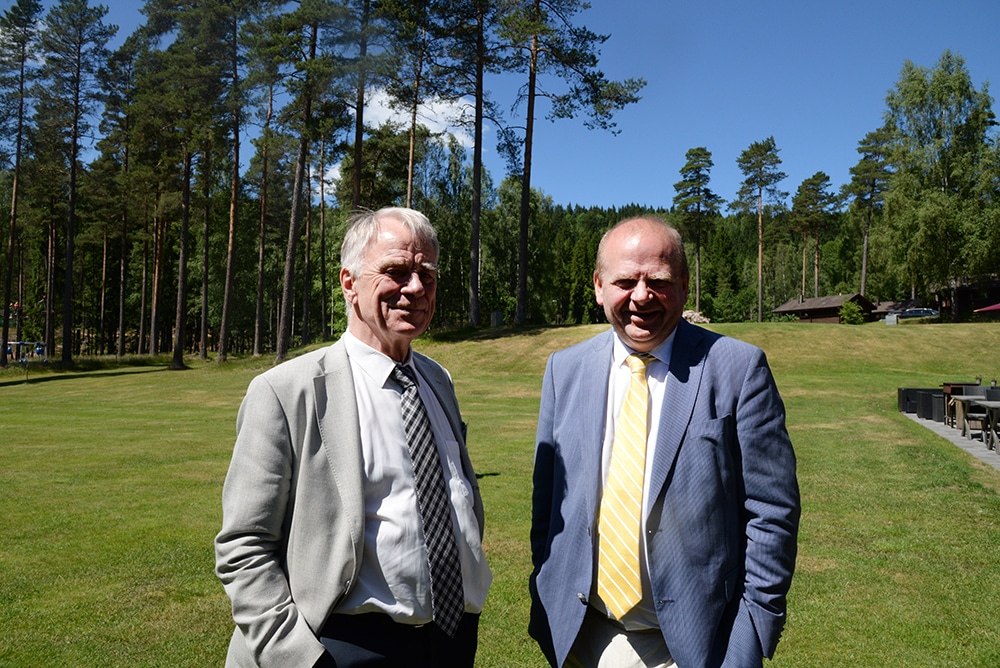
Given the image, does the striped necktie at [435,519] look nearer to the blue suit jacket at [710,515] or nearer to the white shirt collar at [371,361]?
the white shirt collar at [371,361]

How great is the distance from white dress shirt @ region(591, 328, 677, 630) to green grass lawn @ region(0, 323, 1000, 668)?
2535mm

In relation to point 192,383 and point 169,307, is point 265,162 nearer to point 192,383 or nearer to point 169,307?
point 192,383

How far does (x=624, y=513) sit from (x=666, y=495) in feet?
0.54

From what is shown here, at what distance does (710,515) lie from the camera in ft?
7.53

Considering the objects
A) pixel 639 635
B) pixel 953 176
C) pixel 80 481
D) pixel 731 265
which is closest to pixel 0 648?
pixel 639 635

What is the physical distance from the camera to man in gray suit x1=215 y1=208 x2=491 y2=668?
2.15 metres

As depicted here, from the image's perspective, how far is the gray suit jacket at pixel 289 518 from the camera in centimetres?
212

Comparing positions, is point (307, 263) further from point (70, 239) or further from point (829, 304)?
point (829, 304)

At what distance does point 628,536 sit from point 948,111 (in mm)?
51999

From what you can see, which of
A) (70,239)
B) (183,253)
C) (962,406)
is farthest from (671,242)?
(70,239)

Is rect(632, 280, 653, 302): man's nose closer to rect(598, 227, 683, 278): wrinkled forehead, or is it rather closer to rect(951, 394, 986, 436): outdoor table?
rect(598, 227, 683, 278): wrinkled forehead

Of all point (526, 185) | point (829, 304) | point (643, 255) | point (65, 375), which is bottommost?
point (65, 375)

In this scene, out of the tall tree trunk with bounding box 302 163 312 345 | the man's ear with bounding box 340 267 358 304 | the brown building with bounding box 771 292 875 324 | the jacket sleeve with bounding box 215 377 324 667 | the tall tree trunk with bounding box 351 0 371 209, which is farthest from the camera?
the brown building with bounding box 771 292 875 324

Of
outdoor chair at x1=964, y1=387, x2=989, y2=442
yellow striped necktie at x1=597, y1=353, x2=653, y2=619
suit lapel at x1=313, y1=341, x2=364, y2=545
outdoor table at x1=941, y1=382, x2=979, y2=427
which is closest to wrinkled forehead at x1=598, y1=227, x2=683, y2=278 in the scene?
yellow striped necktie at x1=597, y1=353, x2=653, y2=619
